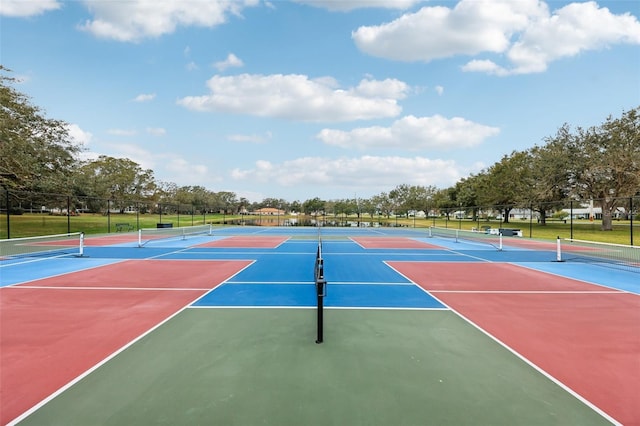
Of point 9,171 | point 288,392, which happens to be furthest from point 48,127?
point 288,392

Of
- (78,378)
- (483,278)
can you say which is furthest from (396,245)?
(78,378)

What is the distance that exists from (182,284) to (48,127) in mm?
28118

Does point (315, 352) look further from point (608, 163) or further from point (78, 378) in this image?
point (608, 163)

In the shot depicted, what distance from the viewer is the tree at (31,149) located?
2197 cm

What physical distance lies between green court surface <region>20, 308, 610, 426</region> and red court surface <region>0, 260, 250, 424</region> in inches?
13.8

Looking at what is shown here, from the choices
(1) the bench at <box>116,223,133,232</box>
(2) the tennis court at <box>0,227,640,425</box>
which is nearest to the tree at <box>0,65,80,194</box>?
(1) the bench at <box>116,223,133,232</box>

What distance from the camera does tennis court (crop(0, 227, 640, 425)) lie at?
3158mm

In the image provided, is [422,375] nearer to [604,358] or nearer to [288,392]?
[288,392]

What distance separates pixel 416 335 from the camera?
5.11m

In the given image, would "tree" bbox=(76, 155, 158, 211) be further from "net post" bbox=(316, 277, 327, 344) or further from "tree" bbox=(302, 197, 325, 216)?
"net post" bbox=(316, 277, 327, 344)

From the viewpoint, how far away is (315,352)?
445 centimetres

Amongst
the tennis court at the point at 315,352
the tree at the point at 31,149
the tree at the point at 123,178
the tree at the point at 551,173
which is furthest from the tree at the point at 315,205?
the tennis court at the point at 315,352

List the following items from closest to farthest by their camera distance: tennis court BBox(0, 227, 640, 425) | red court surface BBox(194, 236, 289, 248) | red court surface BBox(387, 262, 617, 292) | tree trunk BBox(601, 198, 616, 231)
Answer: tennis court BBox(0, 227, 640, 425)
red court surface BBox(387, 262, 617, 292)
red court surface BBox(194, 236, 289, 248)
tree trunk BBox(601, 198, 616, 231)

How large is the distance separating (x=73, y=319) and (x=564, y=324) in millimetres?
8691
